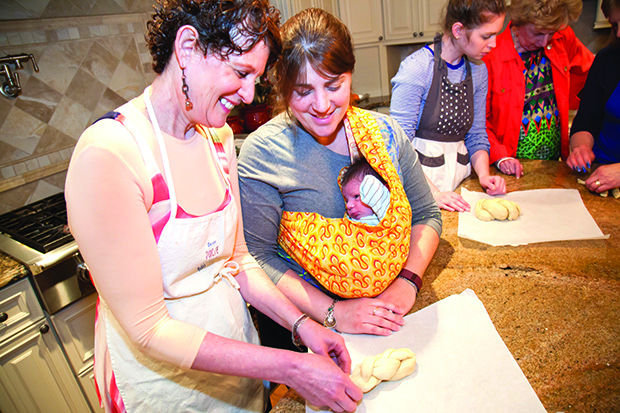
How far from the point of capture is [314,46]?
900 mm

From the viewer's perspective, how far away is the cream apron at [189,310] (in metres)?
0.77


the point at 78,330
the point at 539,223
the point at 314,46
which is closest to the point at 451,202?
the point at 539,223

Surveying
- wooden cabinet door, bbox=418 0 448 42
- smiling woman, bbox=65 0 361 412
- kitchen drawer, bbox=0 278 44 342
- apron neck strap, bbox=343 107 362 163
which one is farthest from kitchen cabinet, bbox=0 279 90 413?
wooden cabinet door, bbox=418 0 448 42

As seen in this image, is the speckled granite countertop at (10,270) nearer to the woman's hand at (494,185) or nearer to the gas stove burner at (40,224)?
the gas stove burner at (40,224)

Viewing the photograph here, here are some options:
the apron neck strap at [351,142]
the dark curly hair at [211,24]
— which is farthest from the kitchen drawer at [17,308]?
the apron neck strap at [351,142]

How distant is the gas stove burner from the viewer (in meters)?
1.48

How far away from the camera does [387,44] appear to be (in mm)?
3689

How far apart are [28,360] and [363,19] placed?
3.47 metres

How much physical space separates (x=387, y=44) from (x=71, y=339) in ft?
11.1

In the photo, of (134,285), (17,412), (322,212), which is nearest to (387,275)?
(322,212)

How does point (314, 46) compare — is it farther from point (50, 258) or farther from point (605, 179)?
point (50, 258)

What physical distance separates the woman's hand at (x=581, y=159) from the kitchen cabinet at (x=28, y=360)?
6.72 feet

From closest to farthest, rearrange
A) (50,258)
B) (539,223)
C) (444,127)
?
(539,223), (50,258), (444,127)

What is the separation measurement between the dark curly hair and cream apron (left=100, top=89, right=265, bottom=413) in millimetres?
116
